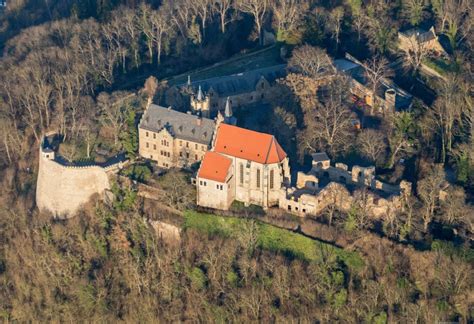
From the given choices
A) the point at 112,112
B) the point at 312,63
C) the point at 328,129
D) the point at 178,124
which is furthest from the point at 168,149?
the point at 312,63

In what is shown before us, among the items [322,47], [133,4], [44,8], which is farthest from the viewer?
[44,8]

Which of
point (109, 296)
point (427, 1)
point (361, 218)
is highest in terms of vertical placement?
point (427, 1)

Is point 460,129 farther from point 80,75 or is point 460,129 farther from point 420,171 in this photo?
point 80,75

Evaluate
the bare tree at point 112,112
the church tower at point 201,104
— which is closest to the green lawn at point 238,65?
the bare tree at point 112,112

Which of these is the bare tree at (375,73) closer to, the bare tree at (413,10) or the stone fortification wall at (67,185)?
the bare tree at (413,10)

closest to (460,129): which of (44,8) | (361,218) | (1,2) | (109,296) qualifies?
(361,218)

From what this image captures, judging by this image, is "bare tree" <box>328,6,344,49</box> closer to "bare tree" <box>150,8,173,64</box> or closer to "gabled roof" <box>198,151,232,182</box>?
"bare tree" <box>150,8,173,64</box>
